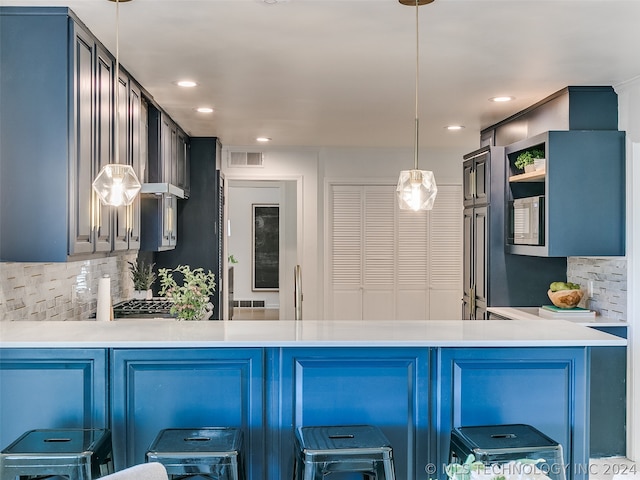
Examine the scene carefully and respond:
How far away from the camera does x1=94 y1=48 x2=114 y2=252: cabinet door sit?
10.1ft

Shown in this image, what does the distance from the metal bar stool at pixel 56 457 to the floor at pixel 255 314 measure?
294 inches

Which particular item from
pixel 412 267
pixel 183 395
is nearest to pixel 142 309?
pixel 183 395

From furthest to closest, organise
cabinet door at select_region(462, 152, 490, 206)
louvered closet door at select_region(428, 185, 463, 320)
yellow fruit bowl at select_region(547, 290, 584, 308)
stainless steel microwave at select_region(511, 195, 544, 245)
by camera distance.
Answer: louvered closet door at select_region(428, 185, 463, 320) < cabinet door at select_region(462, 152, 490, 206) < yellow fruit bowl at select_region(547, 290, 584, 308) < stainless steel microwave at select_region(511, 195, 544, 245)

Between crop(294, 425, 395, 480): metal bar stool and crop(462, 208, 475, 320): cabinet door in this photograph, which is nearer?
crop(294, 425, 395, 480): metal bar stool

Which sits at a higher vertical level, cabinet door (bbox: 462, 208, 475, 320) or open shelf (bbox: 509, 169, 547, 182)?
open shelf (bbox: 509, 169, 547, 182)

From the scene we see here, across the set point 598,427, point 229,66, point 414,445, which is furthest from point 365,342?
point 598,427

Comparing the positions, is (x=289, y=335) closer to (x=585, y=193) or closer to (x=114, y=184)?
(x=114, y=184)

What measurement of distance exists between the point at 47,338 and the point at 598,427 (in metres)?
3.43

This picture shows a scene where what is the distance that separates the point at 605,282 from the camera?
423 cm

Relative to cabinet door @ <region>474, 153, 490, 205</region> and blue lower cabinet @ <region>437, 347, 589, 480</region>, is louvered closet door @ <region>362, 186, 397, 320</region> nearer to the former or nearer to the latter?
cabinet door @ <region>474, 153, 490, 205</region>

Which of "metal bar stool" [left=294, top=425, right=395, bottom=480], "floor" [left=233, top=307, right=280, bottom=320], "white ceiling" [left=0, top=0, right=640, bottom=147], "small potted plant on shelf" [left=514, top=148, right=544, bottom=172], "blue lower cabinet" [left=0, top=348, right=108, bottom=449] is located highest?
"white ceiling" [left=0, top=0, right=640, bottom=147]

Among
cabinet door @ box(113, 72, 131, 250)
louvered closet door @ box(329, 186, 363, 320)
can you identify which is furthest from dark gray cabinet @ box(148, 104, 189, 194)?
louvered closet door @ box(329, 186, 363, 320)

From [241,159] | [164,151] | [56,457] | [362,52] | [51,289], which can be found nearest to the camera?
[56,457]

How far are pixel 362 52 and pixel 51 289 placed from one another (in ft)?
7.24
